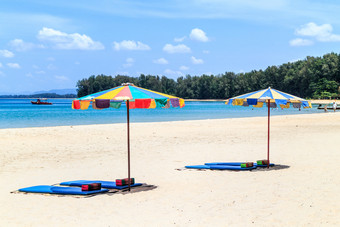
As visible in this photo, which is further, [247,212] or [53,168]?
[53,168]

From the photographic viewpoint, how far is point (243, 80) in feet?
506

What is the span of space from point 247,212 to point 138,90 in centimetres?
345

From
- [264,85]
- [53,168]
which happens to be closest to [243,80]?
[264,85]

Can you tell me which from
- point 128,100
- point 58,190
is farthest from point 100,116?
point 128,100

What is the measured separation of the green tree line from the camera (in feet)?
370

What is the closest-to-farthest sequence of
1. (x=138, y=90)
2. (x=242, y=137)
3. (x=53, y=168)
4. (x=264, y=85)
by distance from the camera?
1. (x=138, y=90)
2. (x=53, y=168)
3. (x=242, y=137)
4. (x=264, y=85)

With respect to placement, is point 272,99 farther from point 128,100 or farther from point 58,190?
point 58,190

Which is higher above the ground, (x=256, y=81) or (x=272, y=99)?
(x=256, y=81)

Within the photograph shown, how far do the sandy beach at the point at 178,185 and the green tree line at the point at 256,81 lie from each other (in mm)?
101149

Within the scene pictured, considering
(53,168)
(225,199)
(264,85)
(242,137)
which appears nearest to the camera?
(225,199)

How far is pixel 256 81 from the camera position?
5655 inches

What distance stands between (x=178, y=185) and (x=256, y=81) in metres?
138

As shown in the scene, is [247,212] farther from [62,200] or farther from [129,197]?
[62,200]

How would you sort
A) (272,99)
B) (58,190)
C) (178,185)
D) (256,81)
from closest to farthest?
1. (58,190)
2. (178,185)
3. (272,99)
4. (256,81)
